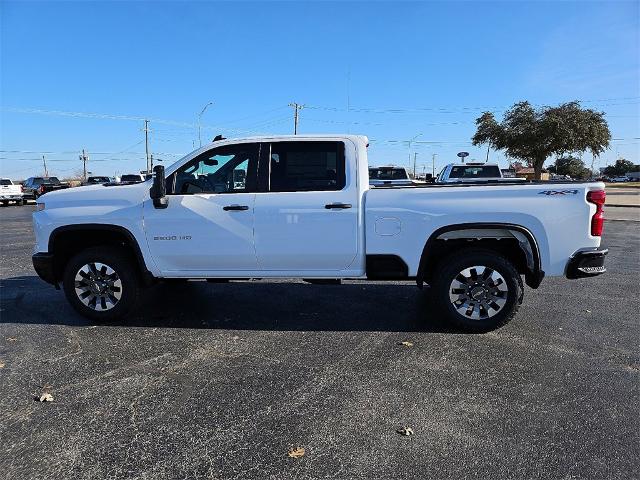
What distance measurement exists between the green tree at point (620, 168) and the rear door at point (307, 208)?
140576 mm

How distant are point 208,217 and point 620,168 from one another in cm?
14230

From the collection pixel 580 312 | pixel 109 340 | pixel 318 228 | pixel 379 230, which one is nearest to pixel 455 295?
pixel 379 230

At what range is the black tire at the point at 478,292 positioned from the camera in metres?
4.99

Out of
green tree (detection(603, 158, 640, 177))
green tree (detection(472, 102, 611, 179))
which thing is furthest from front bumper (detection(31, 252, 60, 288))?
green tree (detection(603, 158, 640, 177))

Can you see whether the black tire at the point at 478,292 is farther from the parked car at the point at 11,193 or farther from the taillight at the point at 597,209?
the parked car at the point at 11,193

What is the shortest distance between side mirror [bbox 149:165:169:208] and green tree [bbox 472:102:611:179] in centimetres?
4165

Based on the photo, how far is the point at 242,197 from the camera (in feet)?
17.0

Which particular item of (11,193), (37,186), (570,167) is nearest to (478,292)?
(11,193)

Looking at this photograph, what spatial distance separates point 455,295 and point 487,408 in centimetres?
170

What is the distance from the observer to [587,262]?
4.87m

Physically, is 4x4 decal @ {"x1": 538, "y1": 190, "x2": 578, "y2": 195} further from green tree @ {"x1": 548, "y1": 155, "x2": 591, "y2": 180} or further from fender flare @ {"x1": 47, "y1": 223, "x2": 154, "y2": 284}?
green tree @ {"x1": 548, "y1": 155, "x2": 591, "y2": 180}

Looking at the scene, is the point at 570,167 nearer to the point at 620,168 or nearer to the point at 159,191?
the point at 620,168

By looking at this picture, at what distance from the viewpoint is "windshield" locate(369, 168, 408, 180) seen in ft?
58.7

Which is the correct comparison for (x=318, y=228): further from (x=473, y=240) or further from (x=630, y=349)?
(x=630, y=349)
